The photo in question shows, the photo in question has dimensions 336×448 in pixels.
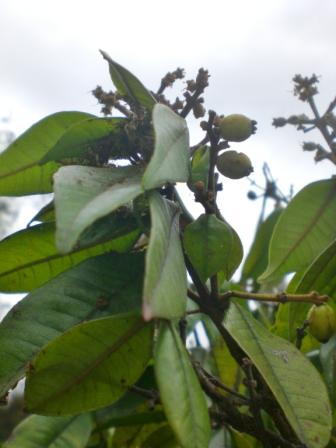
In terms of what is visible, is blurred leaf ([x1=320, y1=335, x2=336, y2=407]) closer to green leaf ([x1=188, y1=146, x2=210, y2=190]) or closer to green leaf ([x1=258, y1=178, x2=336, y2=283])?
green leaf ([x1=258, y1=178, x2=336, y2=283])

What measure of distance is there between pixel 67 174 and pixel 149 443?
0.77 meters

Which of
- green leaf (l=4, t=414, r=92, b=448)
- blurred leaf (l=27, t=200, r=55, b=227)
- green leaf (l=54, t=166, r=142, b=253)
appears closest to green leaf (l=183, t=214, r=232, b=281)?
green leaf (l=54, t=166, r=142, b=253)

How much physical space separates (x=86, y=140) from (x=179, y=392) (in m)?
0.40

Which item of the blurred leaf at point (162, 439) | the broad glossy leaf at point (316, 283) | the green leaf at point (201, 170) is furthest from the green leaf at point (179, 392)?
the blurred leaf at point (162, 439)

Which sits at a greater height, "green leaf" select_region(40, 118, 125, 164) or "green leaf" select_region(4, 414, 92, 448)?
"green leaf" select_region(40, 118, 125, 164)

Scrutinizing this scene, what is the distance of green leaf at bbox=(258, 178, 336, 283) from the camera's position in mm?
1204

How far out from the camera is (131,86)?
1030 millimetres

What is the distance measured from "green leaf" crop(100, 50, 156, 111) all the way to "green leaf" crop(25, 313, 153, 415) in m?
0.32

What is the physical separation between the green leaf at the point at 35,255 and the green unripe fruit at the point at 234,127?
0.57 feet

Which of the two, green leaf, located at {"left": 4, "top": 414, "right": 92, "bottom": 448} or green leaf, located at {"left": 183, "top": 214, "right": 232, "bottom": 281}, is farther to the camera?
green leaf, located at {"left": 4, "top": 414, "right": 92, "bottom": 448}

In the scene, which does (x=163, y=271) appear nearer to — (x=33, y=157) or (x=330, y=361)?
(x=33, y=157)

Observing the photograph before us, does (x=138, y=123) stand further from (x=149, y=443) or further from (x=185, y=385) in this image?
(x=149, y=443)

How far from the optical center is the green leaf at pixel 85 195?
72cm

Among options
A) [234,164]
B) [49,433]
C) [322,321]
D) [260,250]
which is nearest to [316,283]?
[322,321]
